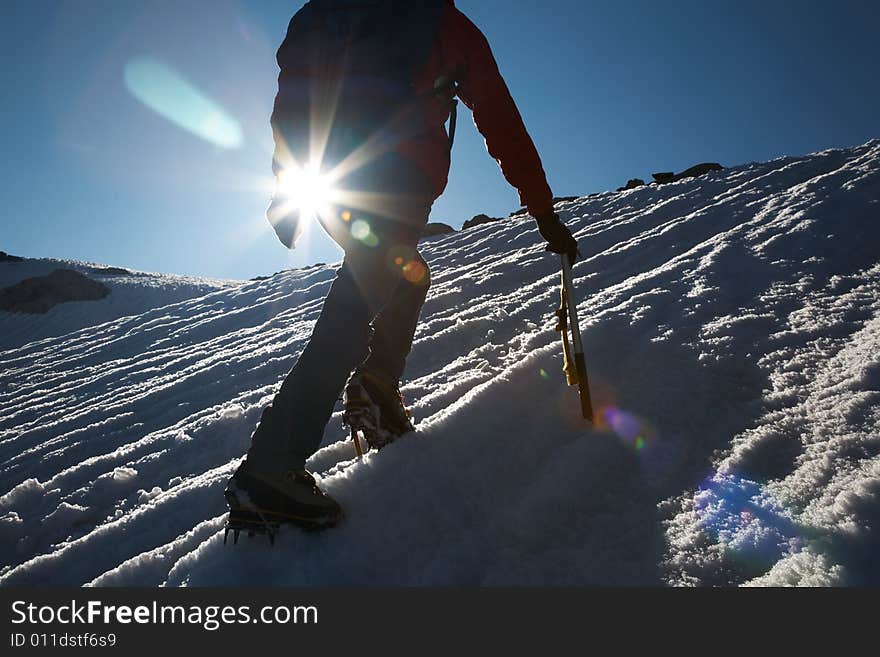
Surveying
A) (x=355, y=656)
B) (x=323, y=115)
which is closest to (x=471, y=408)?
(x=355, y=656)

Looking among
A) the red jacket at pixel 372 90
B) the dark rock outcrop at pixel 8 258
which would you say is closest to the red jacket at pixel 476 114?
the red jacket at pixel 372 90

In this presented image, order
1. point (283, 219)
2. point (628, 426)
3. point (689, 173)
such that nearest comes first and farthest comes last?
point (283, 219), point (628, 426), point (689, 173)

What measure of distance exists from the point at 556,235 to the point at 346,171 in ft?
2.91

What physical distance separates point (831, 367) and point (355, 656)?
6.48 feet

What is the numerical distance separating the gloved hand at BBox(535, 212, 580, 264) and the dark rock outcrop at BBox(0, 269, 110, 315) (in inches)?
837

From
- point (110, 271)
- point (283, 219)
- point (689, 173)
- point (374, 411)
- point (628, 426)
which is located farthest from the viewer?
point (110, 271)

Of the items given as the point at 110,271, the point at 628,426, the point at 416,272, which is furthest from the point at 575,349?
the point at 110,271

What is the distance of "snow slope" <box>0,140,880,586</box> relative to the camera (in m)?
1.17

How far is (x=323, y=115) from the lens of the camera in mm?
1375

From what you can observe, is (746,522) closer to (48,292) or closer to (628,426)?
(628,426)

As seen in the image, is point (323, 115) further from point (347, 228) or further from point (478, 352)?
point (478, 352)

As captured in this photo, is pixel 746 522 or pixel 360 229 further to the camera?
pixel 360 229

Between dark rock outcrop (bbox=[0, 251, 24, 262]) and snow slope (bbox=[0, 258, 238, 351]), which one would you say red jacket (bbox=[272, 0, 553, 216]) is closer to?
snow slope (bbox=[0, 258, 238, 351])

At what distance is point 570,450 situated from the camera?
5.24 feet
